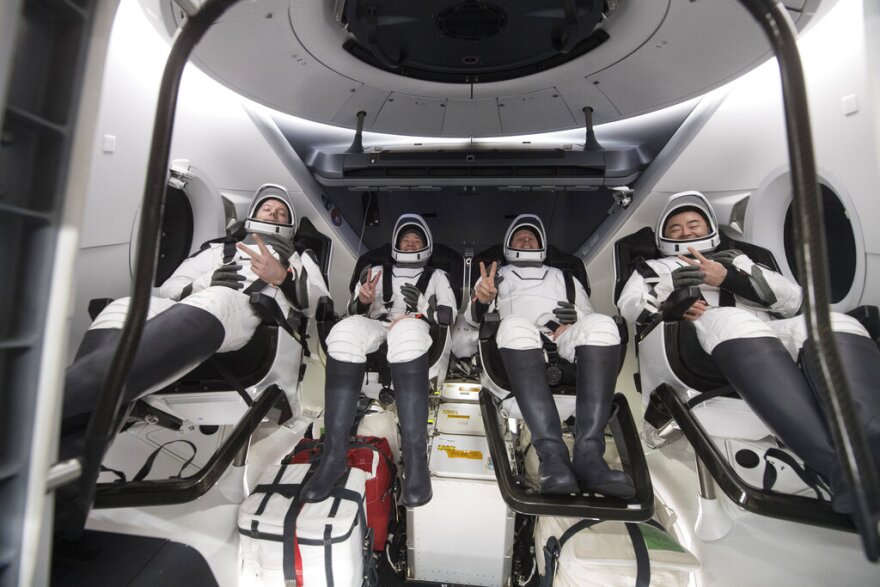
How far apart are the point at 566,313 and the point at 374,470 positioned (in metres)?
1.27

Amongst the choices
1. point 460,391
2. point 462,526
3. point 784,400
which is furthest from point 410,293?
point 784,400

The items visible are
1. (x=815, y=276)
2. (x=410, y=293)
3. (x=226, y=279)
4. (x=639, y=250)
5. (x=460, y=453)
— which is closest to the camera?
(x=815, y=276)

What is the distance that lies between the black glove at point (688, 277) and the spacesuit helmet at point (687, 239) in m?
0.48

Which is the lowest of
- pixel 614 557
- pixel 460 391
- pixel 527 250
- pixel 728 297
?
pixel 614 557

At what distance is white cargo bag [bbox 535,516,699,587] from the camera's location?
1.47m

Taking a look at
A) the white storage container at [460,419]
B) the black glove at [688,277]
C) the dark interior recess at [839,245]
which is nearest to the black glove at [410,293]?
the white storage container at [460,419]

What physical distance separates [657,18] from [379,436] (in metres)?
2.33

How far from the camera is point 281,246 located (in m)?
2.12

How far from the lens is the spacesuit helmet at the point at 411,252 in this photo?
243 centimetres

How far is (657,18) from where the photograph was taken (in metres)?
1.45

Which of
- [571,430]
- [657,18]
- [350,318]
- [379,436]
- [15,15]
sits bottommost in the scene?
[379,436]

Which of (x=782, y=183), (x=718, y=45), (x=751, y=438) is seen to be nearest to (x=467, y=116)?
(x=718, y=45)

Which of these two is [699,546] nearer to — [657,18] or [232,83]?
[657,18]

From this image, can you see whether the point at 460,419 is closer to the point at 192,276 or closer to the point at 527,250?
the point at 527,250
